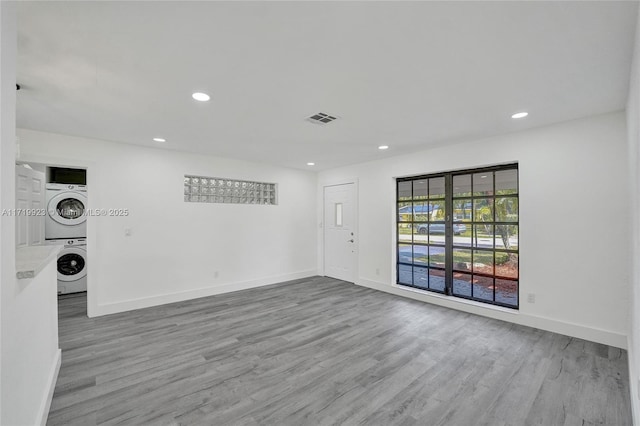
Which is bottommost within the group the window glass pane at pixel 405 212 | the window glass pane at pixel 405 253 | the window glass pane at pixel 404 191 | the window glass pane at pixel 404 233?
the window glass pane at pixel 405 253

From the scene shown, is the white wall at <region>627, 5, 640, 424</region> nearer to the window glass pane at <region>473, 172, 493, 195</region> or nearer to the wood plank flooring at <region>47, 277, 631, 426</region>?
the wood plank flooring at <region>47, 277, 631, 426</region>

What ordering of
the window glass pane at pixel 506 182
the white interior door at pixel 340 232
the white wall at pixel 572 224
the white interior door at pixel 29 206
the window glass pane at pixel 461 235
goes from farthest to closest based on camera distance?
the white interior door at pixel 340 232, the window glass pane at pixel 461 235, the white interior door at pixel 29 206, the window glass pane at pixel 506 182, the white wall at pixel 572 224

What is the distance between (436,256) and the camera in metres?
4.57

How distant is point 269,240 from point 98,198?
2834mm

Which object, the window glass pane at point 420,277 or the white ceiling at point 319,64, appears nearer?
the white ceiling at point 319,64

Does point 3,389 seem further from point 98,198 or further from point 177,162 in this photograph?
point 177,162

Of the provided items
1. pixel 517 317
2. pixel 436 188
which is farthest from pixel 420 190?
pixel 517 317

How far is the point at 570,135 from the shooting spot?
3.21 m

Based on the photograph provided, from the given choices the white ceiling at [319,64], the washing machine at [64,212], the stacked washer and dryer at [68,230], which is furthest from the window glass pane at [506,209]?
the stacked washer and dryer at [68,230]

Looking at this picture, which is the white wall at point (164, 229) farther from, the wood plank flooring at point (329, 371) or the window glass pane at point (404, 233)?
the window glass pane at point (404, 233)

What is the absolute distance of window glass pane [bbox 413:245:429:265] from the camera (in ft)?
15.5

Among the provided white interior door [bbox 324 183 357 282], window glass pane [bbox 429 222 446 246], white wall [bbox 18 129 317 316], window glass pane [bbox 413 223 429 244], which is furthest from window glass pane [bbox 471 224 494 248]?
white wall [bbox 18 129 317 316]

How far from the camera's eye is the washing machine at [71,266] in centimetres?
483

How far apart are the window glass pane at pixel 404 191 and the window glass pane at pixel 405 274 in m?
Answer: 1.21
